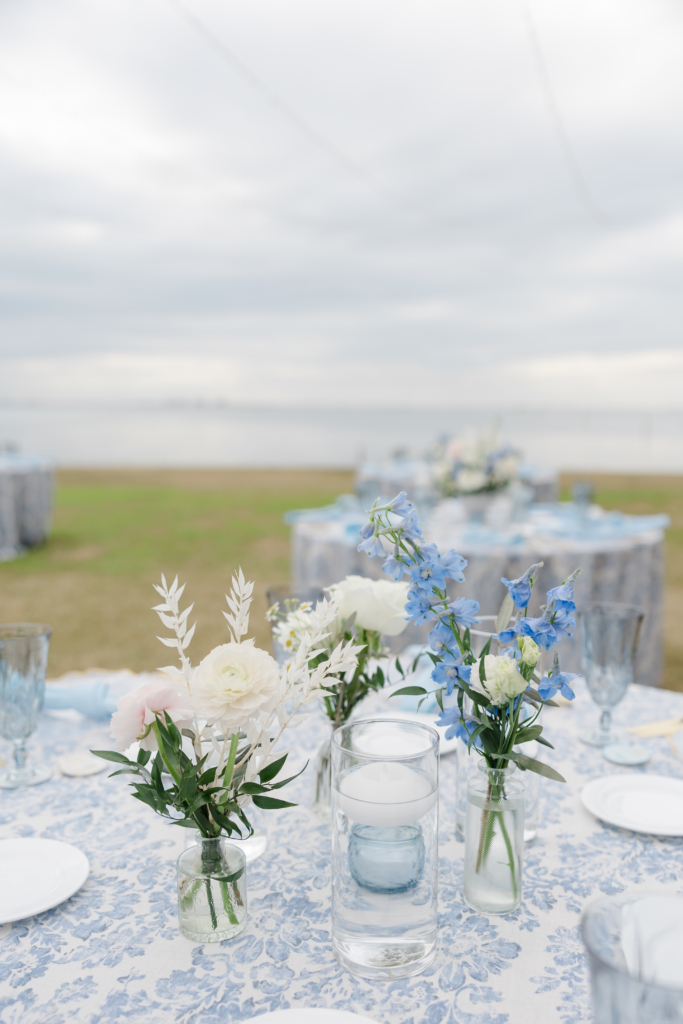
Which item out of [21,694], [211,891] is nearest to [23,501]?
[21,694]

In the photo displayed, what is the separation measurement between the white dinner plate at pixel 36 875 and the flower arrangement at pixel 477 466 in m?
2.90

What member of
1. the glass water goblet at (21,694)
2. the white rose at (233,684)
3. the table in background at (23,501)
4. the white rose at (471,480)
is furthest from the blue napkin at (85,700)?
the table in background at (23,501)

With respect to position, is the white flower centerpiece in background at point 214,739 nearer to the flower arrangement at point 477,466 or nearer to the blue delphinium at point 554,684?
the blue delphinium at point 554,684

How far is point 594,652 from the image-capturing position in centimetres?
121

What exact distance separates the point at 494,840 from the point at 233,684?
361mm

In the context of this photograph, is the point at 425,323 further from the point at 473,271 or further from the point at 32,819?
the point at 32,819

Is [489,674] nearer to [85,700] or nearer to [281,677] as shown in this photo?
[281,677]

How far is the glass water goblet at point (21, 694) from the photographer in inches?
42.7

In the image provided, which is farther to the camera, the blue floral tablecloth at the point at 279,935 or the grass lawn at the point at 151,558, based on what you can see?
the grass lawn at the point at 151,558

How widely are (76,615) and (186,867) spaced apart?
495cm

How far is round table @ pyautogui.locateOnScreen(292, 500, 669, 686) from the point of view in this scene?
9.78 feet

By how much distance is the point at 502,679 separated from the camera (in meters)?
0.71

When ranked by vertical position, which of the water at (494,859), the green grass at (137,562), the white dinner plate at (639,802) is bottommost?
the green grass at (137,562)

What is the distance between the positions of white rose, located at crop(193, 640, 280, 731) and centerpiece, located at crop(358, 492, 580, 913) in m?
0.17
